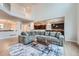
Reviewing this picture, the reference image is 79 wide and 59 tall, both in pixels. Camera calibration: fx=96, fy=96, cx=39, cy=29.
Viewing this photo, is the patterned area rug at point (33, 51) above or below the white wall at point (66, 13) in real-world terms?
below

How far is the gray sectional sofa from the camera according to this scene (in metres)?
2.03

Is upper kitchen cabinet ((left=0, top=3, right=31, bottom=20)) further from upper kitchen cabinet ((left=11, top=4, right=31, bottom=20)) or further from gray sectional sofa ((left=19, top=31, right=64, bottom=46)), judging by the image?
gray sectional sofa ((left=19, top=31, right=64, bottom=46))

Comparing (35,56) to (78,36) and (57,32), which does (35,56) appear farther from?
(78,36)

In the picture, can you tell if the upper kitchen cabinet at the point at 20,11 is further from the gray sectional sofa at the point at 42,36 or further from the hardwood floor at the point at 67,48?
the hardwood floor at the point at 67,48

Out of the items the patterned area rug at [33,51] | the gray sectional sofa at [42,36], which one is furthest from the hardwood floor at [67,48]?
the gray sectional sofa at [42,36]

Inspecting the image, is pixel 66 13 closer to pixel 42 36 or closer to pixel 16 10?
pixel 42 36

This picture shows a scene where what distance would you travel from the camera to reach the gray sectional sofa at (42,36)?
2.03 meters

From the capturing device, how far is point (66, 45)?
198 centimetres

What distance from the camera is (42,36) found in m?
2.10

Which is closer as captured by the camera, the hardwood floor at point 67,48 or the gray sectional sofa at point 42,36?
the hardwood floor at point 67,48

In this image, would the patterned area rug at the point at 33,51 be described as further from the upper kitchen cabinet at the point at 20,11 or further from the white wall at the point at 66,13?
the upper kitchen cabinet at the point at 20,11

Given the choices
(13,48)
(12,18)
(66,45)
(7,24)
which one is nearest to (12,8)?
(12,18)

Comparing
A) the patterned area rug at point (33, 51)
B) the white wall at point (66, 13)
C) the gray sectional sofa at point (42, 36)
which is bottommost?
the patterned area rug at point (33, 51)

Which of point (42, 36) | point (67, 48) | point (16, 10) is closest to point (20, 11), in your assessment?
point (16, 10)
